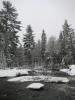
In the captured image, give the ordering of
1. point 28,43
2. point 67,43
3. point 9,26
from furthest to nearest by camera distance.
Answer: point 28,43
point 67,43
point 9,26

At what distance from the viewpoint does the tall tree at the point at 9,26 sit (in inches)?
1051

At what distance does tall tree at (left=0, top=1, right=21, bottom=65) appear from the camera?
1051 inches

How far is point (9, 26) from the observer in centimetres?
2845

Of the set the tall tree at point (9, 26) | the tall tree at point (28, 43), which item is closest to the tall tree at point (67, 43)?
the tall tree at point (28, 43)

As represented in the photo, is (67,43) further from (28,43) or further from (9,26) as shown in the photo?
(9,26)

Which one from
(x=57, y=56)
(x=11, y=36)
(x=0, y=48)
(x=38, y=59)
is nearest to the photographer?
(x=0, y=48)

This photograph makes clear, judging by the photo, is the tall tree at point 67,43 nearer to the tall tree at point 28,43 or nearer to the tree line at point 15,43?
the tree line at point 15,43

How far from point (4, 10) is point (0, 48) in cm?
894

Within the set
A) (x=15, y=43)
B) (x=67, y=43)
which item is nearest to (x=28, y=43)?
(x=15, y=43)

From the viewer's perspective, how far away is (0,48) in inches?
942

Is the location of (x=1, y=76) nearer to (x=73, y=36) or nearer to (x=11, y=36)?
(x=11, y=36)

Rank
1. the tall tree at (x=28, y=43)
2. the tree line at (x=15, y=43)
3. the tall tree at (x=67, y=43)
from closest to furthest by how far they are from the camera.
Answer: the tree line at (x=15, y=43)
the tall tree at (x=67, y=43)
the tall tree at (x=28, y=43)

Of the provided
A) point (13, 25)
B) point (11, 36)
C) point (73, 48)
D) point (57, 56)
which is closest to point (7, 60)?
point (11, 36)

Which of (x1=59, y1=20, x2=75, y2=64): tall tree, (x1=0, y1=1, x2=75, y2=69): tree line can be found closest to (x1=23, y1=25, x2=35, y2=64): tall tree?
(x1=0, y1=1, x2=75, y2=69): tree line
